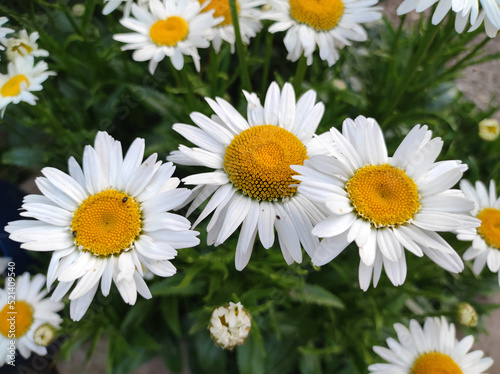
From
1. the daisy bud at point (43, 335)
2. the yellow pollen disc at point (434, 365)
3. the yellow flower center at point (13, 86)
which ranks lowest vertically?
the yellow pollen disc at point (434, 365)

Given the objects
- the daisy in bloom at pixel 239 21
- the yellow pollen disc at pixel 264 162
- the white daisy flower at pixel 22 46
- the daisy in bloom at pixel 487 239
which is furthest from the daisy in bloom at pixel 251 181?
the white daisy flower at pixel 22 46

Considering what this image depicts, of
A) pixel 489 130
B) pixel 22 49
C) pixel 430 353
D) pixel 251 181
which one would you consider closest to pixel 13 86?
pixel 22 49

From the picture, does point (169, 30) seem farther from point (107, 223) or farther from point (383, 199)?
point (383, 199)

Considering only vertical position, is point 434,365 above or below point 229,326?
below

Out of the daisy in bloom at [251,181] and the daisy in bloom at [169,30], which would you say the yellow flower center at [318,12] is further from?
the daisy in bloom at [251,181]

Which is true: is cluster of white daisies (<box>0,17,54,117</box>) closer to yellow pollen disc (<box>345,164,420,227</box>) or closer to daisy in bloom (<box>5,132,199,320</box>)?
daisy in bloom (<box>5,132,199,320</box>)

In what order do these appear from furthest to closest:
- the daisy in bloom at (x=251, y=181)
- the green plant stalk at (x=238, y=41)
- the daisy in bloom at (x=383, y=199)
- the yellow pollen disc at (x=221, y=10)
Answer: the yellow pollen disc at (x=221, y=10) → the green plant stalk at (x=238, y=41) → the daisy in bloom at (x=251, y=181) → the daisy in bloom at (x=383, y=199)
